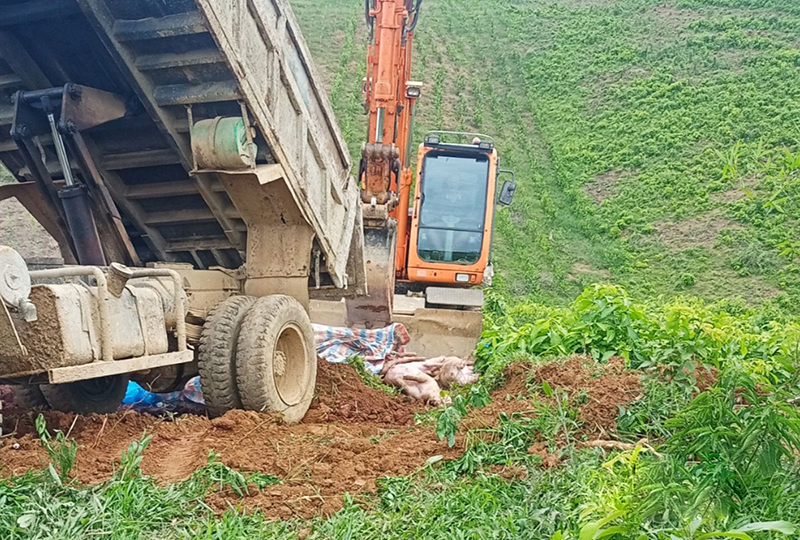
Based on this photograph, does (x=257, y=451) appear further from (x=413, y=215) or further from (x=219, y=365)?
(x=413, y=215)

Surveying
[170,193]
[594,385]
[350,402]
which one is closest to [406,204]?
[350,402]

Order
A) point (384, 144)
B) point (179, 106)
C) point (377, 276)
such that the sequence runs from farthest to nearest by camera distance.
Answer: point (384, 144) < point (377, 276) < point (179, 106)

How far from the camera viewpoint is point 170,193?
5.70 meters

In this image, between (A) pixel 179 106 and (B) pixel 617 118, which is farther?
(B) pixel 617 118

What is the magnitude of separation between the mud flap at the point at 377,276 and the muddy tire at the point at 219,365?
4072 millimetres

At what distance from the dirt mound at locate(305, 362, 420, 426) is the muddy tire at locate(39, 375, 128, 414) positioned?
145 centimetres

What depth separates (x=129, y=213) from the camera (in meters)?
5.91

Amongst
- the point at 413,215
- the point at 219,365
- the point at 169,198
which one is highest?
the point at 169,198

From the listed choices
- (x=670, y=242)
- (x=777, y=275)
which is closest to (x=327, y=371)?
(x=777, y=275)

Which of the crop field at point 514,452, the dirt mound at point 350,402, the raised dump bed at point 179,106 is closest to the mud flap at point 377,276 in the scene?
the crop field at point 514,452

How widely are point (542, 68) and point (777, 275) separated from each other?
1923 cm

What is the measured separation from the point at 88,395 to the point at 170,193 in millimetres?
1578

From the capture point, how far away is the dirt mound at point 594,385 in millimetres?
4258

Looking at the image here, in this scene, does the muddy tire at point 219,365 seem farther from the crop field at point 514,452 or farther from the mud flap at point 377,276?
the mud flap at point 377,276
